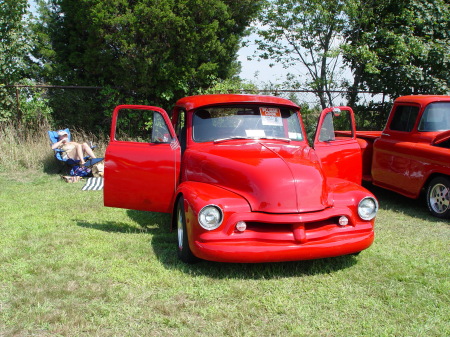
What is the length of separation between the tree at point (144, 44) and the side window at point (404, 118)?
6.01 meters

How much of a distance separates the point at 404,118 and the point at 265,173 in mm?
4341

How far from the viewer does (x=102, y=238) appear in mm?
5383

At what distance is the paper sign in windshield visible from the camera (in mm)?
5445

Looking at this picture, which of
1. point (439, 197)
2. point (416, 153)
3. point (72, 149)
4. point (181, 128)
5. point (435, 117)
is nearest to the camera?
point (181, 128)

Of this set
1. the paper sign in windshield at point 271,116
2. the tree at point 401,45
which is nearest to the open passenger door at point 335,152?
the paper sign in windshield at point 271,116

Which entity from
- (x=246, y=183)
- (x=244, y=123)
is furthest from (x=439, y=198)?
(x=246, y=183)

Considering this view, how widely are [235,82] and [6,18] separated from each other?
6498 millimetres

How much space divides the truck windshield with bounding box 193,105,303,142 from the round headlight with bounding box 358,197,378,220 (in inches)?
55.1

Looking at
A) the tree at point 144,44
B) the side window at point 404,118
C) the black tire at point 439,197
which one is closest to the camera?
the black tire at point 439,197

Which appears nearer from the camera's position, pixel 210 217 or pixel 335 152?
pixel 210 217

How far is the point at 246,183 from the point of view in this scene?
4.30 meters

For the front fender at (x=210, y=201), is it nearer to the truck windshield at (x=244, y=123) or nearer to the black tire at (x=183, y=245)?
the black tire at (x=183, y=245)

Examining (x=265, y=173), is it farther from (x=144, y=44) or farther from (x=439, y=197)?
(x=144, y=44)

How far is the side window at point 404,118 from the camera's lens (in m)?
7.38
